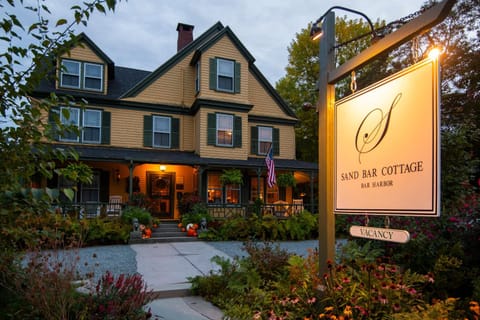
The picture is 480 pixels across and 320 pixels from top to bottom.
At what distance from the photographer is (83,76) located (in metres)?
14.7

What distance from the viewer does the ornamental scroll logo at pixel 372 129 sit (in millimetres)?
2619

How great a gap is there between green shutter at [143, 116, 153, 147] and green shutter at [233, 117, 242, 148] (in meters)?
3.71

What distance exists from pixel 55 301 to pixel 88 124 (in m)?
12.8

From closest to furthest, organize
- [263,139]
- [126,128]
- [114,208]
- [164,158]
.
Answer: [114,208], [164,158], [126,128], [263,139]

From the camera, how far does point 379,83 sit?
8.98 ft

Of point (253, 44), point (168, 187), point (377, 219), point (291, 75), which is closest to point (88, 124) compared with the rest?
point (168, 187)

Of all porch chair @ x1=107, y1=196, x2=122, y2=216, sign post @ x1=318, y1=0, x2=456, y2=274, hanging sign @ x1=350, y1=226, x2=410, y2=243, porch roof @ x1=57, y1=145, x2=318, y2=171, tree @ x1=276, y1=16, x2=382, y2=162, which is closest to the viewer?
hanging sign @ x1=350, y1=226, x2=410, y2=243

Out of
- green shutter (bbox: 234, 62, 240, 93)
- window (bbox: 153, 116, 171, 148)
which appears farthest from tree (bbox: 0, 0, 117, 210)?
green shutter (bbox: 234, 62, 240, 93)

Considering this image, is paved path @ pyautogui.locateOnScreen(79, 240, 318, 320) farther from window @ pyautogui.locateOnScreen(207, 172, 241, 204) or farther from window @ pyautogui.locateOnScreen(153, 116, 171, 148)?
window @ pyautogui.locateOnScreen(153, 116, 171, 148)

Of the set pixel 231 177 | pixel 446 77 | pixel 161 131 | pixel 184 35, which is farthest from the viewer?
pixel 446 77

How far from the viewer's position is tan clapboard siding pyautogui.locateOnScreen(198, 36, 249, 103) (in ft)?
50.4

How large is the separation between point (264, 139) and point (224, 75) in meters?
3.71

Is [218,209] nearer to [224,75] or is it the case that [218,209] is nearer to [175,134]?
[175,134]

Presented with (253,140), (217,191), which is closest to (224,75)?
(253,140)
